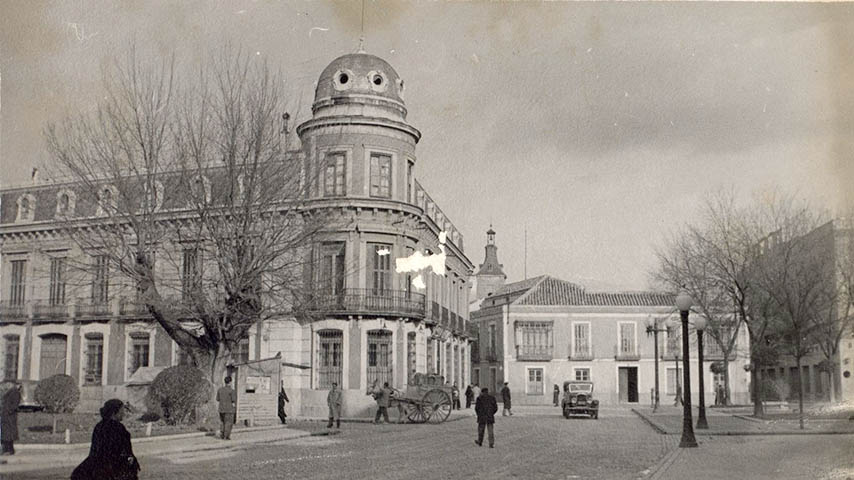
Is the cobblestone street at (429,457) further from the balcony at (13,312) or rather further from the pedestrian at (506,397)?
the balcony at (13,312)

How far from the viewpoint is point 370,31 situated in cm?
1480

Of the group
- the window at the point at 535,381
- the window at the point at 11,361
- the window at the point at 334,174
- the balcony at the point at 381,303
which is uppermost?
the window at the point at 334,174

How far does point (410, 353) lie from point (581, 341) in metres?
6.11

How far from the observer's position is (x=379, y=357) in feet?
90.2

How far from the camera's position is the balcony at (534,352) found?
75.9ft

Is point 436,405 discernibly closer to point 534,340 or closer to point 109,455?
point 534,340

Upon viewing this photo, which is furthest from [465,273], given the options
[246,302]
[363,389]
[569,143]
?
[569,143]

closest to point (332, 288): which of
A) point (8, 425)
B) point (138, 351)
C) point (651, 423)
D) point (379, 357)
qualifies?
point (379, 357)

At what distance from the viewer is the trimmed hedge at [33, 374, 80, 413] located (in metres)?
22.0

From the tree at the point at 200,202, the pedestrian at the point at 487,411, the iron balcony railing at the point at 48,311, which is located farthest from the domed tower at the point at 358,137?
the iron balcony railing at the point at 48,311

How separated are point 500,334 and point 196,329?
8.59 m

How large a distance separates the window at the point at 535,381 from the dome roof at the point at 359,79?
9.09m

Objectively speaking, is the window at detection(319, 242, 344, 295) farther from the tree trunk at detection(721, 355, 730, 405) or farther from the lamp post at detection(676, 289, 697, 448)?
the tree trunk at detection(721, 355, 730, 405)

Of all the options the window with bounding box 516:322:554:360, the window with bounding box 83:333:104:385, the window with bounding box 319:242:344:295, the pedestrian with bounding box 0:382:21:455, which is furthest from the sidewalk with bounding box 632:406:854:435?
the window with bounding box 83:333:104:385
